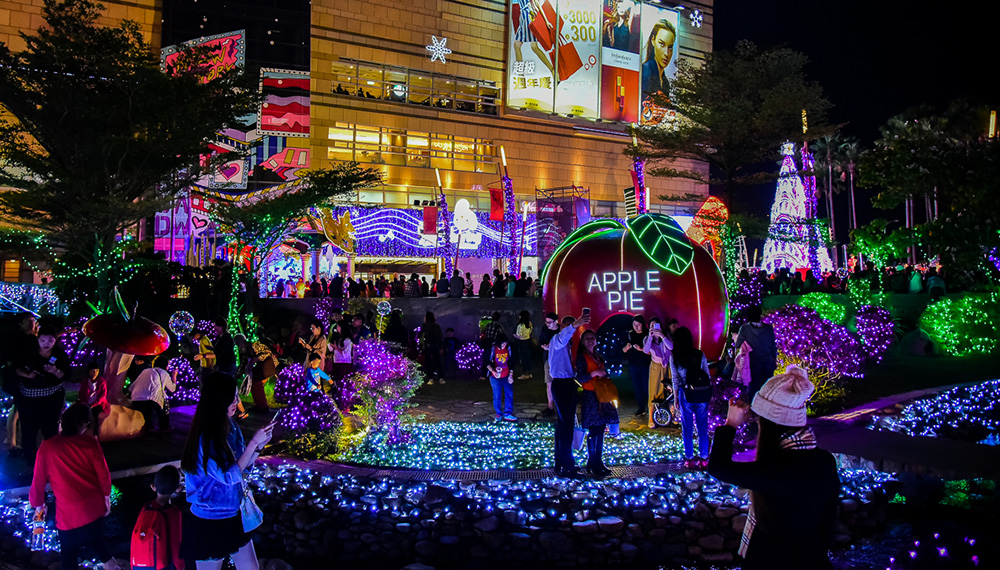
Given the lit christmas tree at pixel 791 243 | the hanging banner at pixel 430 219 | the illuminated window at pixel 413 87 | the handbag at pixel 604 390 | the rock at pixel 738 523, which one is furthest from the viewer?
the illuminated window at pixel 413 87

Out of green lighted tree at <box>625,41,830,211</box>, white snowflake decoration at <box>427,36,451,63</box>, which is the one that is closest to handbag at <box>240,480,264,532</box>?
green lighted tree at <box>625,41,830,211</box>

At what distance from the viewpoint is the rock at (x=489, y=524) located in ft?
19.8

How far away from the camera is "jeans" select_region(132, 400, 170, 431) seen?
861 cm

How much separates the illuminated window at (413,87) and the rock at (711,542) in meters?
29.6

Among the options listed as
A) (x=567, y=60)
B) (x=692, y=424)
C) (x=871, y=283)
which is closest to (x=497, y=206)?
(x=567, y=60)

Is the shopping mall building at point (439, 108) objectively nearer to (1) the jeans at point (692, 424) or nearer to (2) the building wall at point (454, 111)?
(2) the building wall at point (454, 111)

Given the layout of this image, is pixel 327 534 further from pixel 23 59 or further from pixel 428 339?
pixel 23 59

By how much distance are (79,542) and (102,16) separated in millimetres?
29598

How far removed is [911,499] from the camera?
7094mm

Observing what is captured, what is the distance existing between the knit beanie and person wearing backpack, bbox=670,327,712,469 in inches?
165

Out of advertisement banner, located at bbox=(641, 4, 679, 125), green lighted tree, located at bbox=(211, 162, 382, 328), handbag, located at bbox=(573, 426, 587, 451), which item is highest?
advertisement banner, located at bbox=(641, 4, 679, 125)

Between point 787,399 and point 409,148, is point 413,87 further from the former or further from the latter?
point 787,399

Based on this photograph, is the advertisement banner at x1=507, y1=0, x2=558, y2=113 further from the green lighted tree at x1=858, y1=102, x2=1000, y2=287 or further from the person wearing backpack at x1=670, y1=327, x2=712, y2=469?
the person wearing backpack at x1=670, y1=327, x2=712, y2=469

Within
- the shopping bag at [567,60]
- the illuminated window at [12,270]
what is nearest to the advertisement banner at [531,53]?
the shopping bag at [567,60]
